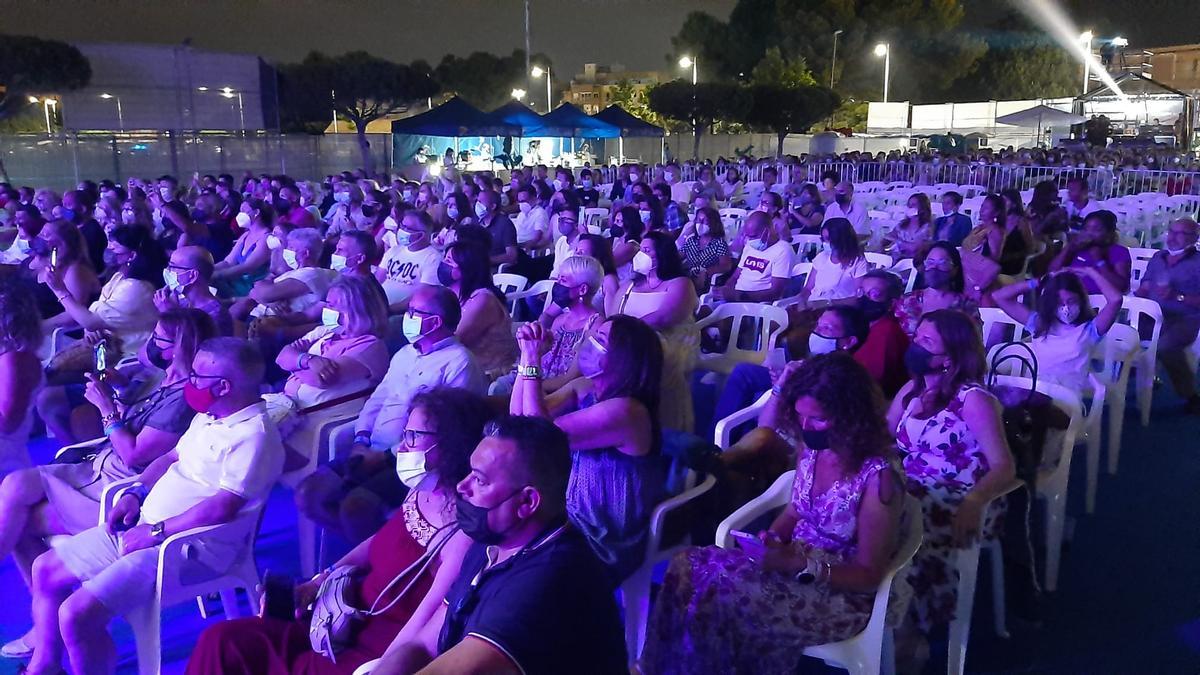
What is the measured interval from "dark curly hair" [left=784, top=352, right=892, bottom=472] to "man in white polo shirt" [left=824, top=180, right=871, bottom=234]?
7.09m

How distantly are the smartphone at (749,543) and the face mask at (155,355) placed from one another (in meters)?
2.33

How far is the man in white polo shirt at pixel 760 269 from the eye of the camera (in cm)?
652

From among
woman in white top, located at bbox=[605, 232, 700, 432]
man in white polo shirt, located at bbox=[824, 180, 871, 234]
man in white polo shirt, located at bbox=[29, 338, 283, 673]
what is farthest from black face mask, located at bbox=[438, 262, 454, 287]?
man in white polo shirt, located at bbox=[824, 180, 871, 234]

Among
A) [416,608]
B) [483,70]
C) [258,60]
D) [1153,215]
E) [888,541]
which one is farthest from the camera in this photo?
[483,70]

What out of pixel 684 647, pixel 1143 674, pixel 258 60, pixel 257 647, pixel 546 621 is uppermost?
pixel 258 60

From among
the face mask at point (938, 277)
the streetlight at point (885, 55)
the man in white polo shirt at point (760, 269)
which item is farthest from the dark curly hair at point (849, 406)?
the streetlight at point (885, 55)

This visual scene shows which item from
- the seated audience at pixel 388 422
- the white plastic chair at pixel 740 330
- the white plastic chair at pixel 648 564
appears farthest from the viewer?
the white plastic chair at pixel 740 330

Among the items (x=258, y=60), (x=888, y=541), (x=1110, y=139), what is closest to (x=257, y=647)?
(x=888, y=541)

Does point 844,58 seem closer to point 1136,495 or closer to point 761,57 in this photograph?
point 761,57

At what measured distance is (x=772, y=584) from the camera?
256cm

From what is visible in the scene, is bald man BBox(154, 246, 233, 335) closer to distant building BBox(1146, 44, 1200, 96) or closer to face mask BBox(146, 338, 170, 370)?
face mask BBox(146, 338, 170, 370)

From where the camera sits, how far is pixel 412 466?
8.96 ft

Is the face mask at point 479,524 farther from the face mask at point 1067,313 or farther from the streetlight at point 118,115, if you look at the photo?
the streetlight at point 118,115

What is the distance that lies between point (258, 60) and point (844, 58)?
2710cm
